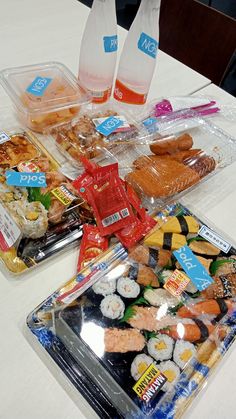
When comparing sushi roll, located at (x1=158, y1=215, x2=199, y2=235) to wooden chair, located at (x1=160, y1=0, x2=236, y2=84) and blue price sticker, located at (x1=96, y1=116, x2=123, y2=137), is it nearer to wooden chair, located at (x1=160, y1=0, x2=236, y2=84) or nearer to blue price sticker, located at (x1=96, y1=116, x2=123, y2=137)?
blue price sticker, located at (x1=96, y1=116, x2=123, y2=137)

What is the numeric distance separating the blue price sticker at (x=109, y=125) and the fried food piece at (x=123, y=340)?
0.52m

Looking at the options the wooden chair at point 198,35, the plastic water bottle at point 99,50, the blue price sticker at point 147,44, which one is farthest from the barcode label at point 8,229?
the wooden chair at point 198,35

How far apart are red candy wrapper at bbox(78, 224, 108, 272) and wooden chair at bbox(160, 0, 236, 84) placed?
3.26 ft

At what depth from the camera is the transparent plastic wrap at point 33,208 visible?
71 cm

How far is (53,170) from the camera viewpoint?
0.84 metres

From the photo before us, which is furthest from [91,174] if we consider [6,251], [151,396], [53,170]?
[151,396]

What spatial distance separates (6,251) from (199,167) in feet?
1.71

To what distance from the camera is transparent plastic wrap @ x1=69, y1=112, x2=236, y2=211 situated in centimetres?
86

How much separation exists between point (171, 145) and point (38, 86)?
0.39 meters

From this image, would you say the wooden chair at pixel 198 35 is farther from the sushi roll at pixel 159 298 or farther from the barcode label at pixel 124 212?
the sushi roll at pixel 159 298

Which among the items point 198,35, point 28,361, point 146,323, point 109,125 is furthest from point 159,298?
point 198,35

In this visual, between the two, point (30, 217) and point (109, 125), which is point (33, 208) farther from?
point (109, 125)

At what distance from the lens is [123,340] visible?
0.62 meters

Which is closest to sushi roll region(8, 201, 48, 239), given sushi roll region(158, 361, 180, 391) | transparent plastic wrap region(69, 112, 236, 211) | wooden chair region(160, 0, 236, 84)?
transparent plastic wrap region(69, 112, 236, 211)
